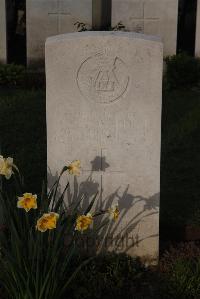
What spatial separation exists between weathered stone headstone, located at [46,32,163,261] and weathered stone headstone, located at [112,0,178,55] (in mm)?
6787

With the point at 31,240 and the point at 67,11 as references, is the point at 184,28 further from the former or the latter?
the point at 31,240

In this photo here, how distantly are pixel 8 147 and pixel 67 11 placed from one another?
4.58 meters

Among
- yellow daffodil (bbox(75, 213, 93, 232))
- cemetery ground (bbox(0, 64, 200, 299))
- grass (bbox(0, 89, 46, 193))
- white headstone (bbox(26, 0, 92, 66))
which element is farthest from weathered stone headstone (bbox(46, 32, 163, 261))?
white headstone (bbox(26, 0, 92, 66))

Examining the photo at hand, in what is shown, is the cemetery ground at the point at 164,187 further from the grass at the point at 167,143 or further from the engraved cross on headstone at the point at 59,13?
the engraved cross on headstone at the point at 59,13

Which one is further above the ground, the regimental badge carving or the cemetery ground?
the regimental badge carving

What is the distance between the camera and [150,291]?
4301 millimetres

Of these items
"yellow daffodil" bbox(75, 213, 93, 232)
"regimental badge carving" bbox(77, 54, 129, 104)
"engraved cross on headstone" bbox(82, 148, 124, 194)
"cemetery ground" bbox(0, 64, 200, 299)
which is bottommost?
"cemetery ground" bbox(0, 64, 200, 299)

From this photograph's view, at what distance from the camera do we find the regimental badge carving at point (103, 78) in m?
4.28

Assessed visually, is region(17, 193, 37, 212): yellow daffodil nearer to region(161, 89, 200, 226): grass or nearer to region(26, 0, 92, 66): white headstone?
region(161, 89, 200, 226): grass

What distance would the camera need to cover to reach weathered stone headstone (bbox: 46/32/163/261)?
4262mm

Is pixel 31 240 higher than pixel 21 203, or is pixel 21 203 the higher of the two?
pixel 21 203

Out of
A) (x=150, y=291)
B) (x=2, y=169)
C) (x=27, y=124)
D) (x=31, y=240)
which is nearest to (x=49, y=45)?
(x=2, y=169)

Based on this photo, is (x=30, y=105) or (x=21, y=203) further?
(x=30, y=105)

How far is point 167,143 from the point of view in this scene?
7.55 m
